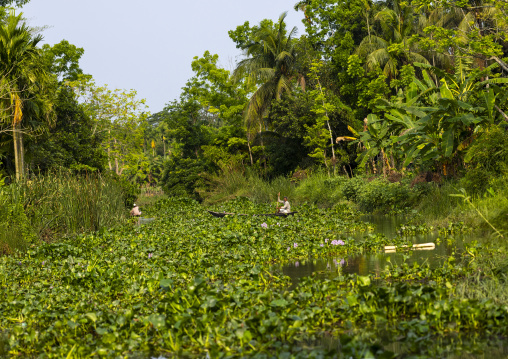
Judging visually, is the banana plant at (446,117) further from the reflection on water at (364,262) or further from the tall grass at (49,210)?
the tall grass at (49,210)

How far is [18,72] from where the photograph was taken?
2331 centimetres

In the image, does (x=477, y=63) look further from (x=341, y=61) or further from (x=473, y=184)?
(x=473, y=184)

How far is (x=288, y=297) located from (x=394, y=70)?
102ft

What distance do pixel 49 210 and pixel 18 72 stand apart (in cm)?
1030

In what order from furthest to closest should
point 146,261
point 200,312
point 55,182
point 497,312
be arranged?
point 55,182 < point 146,261 < point 200,312 < point 497,312

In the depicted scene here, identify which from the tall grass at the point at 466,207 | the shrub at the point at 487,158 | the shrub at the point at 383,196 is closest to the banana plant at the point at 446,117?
the shrub at the point at 487,158

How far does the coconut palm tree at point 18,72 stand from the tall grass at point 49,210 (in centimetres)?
604

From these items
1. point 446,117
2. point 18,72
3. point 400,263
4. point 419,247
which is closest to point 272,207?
point 446,117

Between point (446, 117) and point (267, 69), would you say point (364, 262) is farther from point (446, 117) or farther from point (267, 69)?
point (267, 69)

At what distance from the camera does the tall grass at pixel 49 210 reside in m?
13.7

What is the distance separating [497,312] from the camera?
17.2ft

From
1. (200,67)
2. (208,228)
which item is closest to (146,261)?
(208,228)

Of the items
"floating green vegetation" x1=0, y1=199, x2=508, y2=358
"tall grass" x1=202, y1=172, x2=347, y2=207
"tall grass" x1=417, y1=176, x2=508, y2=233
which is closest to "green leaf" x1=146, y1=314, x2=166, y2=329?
"floating green vegetation" x1=0, y1=199, x2=508, y2=358

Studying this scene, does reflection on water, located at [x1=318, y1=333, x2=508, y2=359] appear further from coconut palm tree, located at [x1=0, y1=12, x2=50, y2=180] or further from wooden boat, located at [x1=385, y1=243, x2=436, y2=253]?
coconut palm tree, located at [x1=0, y1=12, x2=50, y2=180]
